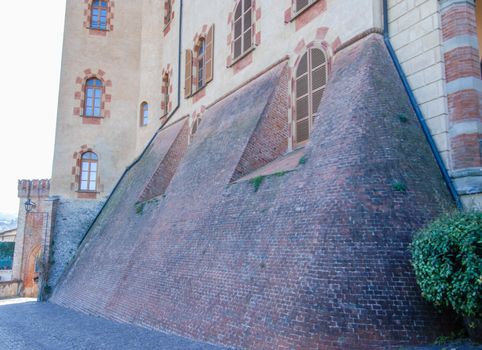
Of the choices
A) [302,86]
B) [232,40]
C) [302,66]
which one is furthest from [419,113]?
[232,40]

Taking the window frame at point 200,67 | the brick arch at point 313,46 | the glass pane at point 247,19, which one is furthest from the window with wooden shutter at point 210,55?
the brick arch at point 313,46

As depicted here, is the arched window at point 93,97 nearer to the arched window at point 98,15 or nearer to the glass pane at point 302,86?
the arched window at point 98,15

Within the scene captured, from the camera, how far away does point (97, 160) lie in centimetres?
2369

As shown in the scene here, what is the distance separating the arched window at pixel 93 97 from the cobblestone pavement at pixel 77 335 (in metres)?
12.7

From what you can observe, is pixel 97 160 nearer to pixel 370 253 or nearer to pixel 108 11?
pixel 108 11

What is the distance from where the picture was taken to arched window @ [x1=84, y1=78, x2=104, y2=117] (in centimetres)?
2419

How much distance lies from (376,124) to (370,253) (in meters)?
2.75

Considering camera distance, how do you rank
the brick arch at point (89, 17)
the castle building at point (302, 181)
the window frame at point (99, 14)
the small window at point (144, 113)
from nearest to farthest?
the castle building at point (302, 181), the small window at point (144, 113), the brick arch at point (89, 17), the window frame at point (99, 14)

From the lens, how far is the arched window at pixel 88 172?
23.3m

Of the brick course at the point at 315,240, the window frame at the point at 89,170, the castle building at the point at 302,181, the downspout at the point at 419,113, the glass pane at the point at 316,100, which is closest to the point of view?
the brick course at the point at 315,240

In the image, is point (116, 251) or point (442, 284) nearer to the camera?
point (442, 284)

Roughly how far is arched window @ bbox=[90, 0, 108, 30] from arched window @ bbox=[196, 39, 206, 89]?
332 inches

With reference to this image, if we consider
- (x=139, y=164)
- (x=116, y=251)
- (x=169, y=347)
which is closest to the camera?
(x=169, y=347)

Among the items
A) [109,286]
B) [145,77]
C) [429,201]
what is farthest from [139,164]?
[429,201]
